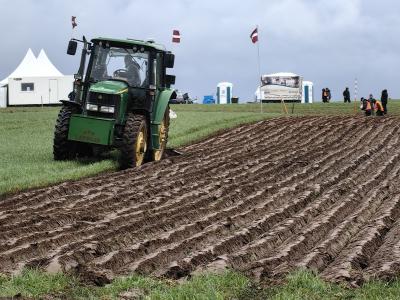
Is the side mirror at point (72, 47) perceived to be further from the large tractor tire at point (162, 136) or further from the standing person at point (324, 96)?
the standing person at point (324, 96)

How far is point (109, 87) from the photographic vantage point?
16297mm

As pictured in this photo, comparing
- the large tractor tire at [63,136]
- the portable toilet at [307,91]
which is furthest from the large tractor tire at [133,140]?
the portable toilet at [307,91]

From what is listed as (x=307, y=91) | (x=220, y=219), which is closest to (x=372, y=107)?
(x=307, y=91)

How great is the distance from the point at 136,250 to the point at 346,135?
52.6ft

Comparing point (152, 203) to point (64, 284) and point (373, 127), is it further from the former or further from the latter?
point (373, 127)

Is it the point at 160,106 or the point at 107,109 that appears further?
the point at 160,106

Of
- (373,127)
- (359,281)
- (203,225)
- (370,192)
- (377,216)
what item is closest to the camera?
(359,281)

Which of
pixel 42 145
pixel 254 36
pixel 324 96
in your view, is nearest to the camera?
pixel 42 145

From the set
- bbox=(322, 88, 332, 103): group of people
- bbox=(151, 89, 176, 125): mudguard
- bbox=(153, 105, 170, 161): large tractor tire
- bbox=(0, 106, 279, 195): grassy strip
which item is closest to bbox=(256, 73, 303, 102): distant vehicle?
bbox=(322, 88, 332, 103): group of people

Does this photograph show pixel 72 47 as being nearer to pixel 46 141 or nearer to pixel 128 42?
pixel 128 42

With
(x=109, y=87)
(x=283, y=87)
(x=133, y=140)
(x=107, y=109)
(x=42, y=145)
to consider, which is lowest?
(x=42, y=145)

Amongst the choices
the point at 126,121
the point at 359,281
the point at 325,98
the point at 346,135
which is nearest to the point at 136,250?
the point at 359,281

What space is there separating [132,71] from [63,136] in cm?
190

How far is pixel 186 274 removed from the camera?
24.0 ft
